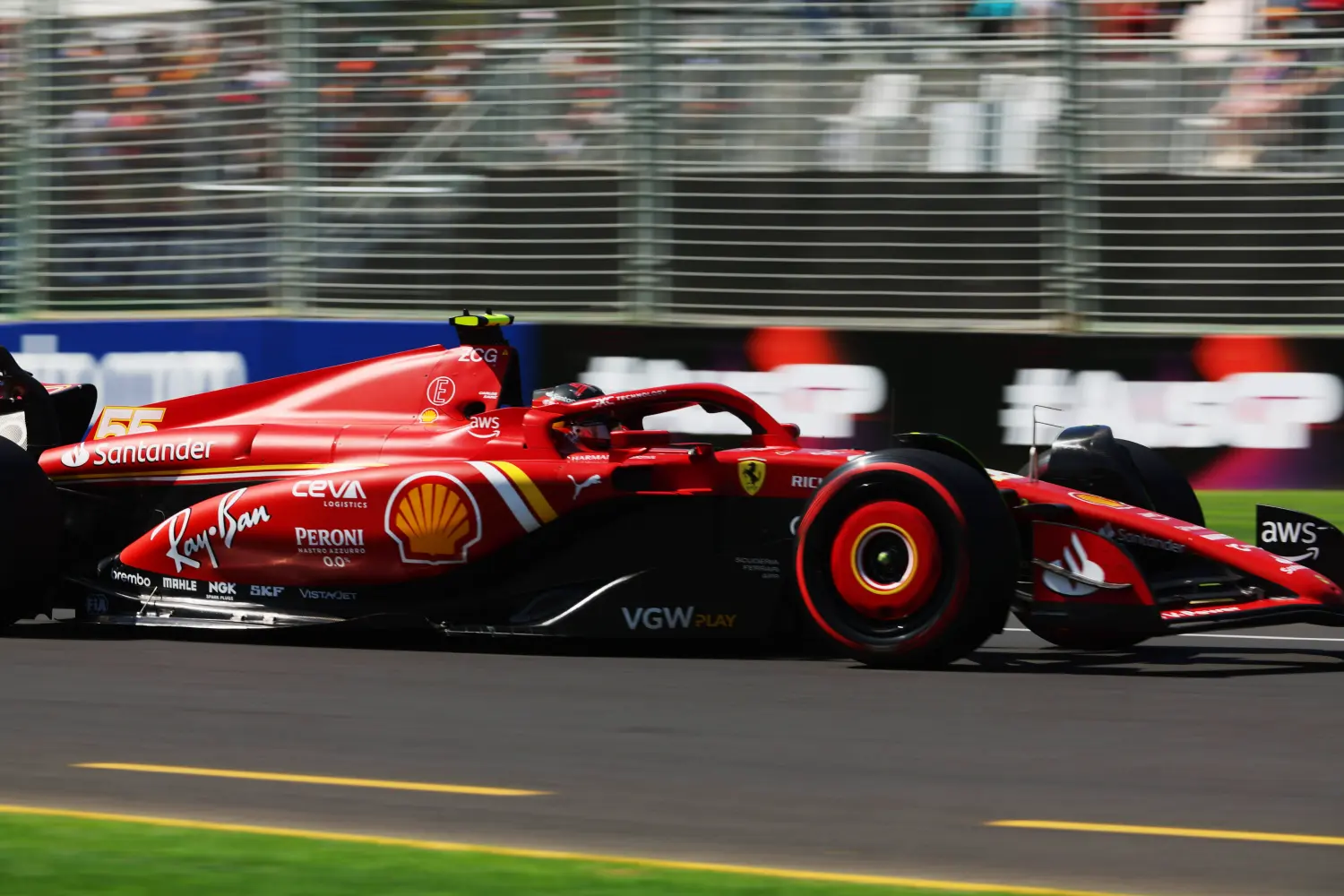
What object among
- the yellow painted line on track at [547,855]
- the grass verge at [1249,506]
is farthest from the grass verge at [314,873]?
the grass verge at [1249,506]

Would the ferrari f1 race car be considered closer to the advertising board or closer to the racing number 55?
the racing number 55

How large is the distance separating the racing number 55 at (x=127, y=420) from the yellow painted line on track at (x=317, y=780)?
352cm

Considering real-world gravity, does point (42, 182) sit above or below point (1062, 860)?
above

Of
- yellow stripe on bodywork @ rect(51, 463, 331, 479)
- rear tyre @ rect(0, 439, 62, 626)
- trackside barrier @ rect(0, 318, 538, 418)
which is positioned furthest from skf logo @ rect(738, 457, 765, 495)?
trackside barrier @ rect(0, 318, 538, 418)

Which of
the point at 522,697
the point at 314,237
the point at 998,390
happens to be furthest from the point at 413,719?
the point at 314,237

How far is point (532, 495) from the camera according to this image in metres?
7.79

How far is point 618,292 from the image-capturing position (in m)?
13.0

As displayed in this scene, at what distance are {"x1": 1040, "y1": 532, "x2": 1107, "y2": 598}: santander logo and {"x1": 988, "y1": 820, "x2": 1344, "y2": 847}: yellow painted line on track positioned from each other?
2.53 meters

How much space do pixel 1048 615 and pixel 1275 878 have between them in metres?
3.10

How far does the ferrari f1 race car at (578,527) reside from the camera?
7094 mm

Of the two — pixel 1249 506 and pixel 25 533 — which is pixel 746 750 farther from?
pixel 1249 506

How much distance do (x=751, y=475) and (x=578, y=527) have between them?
682 mm

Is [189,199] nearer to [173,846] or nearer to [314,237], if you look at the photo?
[314,237]

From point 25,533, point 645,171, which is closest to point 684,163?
point 645,171
